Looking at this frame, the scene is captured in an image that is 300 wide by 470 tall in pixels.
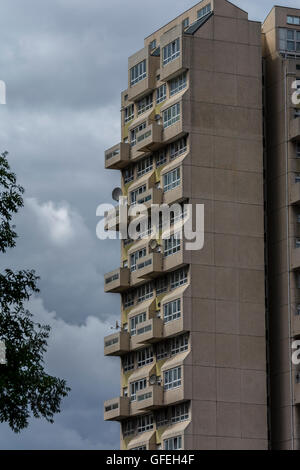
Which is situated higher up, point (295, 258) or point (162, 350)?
point (295, 258)

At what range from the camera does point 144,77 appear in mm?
101125

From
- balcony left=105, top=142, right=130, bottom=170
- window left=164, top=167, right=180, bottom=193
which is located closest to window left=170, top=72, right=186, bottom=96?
window left=164, top=167, right=180, bottom=193

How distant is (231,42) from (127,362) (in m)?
26.6

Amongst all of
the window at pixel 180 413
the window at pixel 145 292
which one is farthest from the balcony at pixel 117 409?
the window at pixel 145 292

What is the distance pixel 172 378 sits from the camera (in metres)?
90.4

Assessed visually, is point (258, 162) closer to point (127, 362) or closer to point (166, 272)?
point (166, 272)

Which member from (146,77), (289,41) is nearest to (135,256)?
(146,77)

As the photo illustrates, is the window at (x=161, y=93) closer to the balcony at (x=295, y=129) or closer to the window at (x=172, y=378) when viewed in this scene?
the balcony at (x=295, y=129)

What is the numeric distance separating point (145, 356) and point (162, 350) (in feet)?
9.52

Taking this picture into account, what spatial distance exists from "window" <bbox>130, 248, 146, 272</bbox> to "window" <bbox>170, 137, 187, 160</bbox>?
7824 mm

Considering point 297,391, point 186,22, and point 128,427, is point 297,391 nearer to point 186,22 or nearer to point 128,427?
point 128,427

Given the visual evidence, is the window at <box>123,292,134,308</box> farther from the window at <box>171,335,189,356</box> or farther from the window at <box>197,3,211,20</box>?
the window at <box>197,3,211,20</box>

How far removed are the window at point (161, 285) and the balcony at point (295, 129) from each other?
1441 centimetres

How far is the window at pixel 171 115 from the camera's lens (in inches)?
3698
